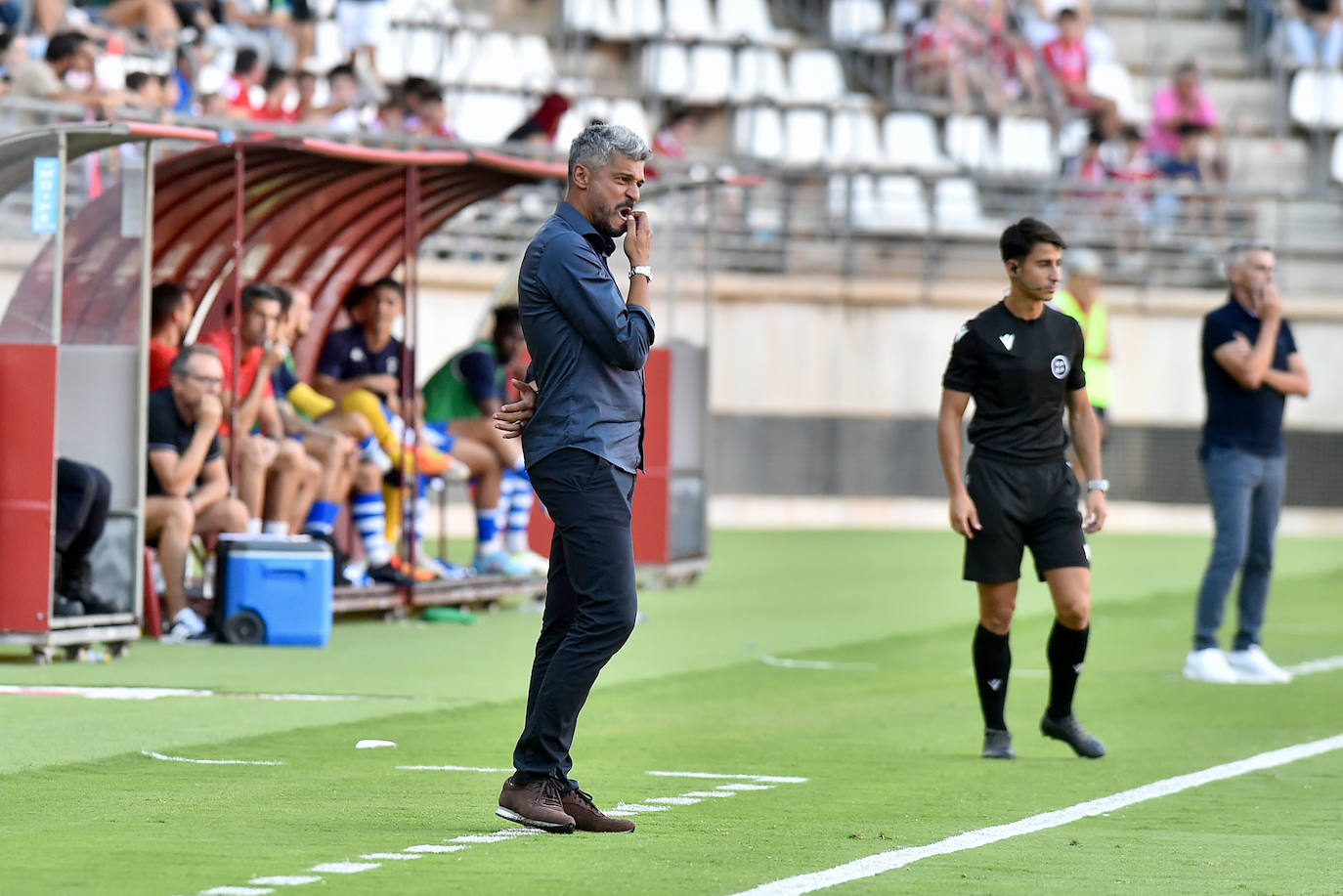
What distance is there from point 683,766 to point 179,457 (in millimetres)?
5331

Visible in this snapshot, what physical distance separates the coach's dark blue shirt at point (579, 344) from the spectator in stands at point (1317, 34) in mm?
25234

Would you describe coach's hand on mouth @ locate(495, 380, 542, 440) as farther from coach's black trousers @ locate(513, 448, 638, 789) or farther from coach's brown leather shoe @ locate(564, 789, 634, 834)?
coach's brown leather shoe @ locate(564, 789, 634, 834)

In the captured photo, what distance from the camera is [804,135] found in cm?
2953

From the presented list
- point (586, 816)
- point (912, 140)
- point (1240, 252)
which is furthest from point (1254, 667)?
point (912, 140)

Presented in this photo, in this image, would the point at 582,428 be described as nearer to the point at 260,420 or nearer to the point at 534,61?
the point at 260,420

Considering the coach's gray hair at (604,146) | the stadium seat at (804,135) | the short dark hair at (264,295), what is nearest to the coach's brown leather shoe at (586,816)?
the coach's gray hair at (604,146)

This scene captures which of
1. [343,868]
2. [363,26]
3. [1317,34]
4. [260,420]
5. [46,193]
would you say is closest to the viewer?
[343,868]

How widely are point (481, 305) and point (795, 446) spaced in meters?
4.58

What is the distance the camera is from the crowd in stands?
555 inches

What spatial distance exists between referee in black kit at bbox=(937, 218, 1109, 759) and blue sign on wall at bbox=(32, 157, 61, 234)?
478 cm

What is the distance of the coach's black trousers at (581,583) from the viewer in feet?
25.0

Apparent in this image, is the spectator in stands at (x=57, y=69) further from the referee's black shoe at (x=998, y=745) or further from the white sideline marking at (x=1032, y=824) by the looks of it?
the white sideline marking at (x=1032, y=824)

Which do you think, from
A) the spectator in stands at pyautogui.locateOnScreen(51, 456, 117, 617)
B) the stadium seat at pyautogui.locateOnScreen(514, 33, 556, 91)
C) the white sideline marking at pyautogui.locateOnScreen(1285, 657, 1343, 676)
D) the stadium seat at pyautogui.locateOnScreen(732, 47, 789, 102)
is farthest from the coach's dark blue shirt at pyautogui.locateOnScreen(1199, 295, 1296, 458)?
the stadium seat at pyautogui.locateOnScreen(732, 47, 789, 102)

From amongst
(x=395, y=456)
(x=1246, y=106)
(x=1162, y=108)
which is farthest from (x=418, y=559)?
(x=1246, y=106)
